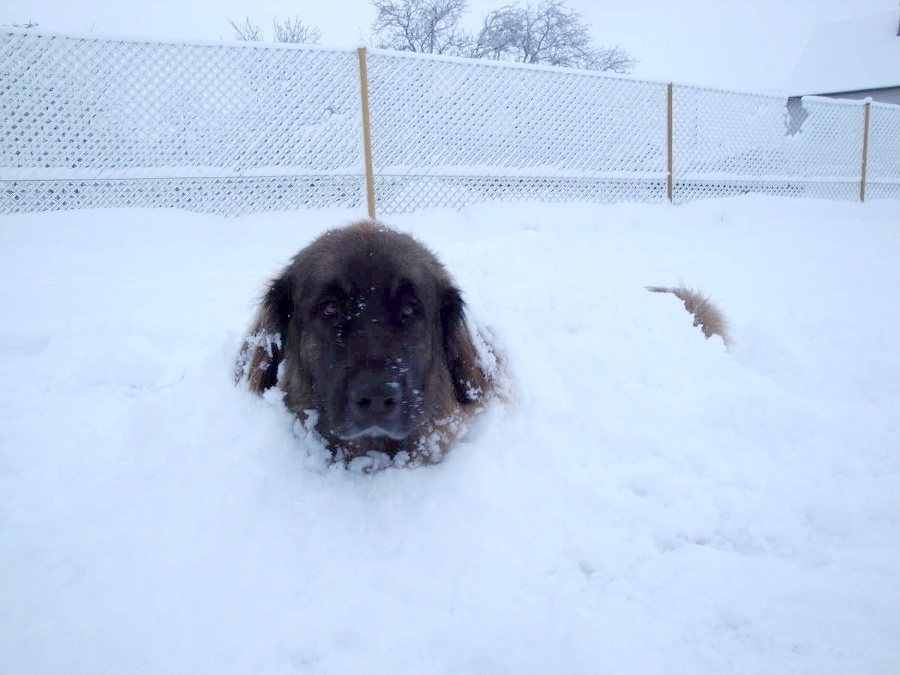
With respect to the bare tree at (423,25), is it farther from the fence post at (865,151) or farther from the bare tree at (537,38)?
the fence post at (865,151)

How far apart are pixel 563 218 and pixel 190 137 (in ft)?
20.7


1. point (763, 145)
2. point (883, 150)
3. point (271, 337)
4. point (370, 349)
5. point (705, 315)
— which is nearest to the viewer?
point (370, 349)

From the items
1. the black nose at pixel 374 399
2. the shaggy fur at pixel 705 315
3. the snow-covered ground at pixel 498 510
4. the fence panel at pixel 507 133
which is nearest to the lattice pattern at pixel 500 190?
the fence panel at pixel 507 133

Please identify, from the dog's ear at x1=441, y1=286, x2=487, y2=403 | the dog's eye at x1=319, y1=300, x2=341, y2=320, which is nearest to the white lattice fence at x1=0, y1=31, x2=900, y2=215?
the dog's ear at x1=441, y1=286, x2=487, y2=403

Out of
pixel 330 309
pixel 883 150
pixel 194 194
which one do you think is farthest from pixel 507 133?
pixel 883 150

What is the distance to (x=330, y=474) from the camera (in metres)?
2.35

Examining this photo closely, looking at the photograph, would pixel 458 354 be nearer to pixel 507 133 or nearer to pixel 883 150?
pixel 507 133

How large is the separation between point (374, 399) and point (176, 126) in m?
7.92

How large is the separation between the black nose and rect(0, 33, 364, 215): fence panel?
7.55 m

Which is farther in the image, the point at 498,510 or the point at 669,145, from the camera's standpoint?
the point at 669,145

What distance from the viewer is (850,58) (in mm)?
34625

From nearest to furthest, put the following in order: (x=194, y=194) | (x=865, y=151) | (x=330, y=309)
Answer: (x=330, y=309) < (x=194, y=194) < (x=865, y=151)

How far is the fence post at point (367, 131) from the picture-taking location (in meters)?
8.84

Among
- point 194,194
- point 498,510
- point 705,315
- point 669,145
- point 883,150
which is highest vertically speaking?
point 883,150
